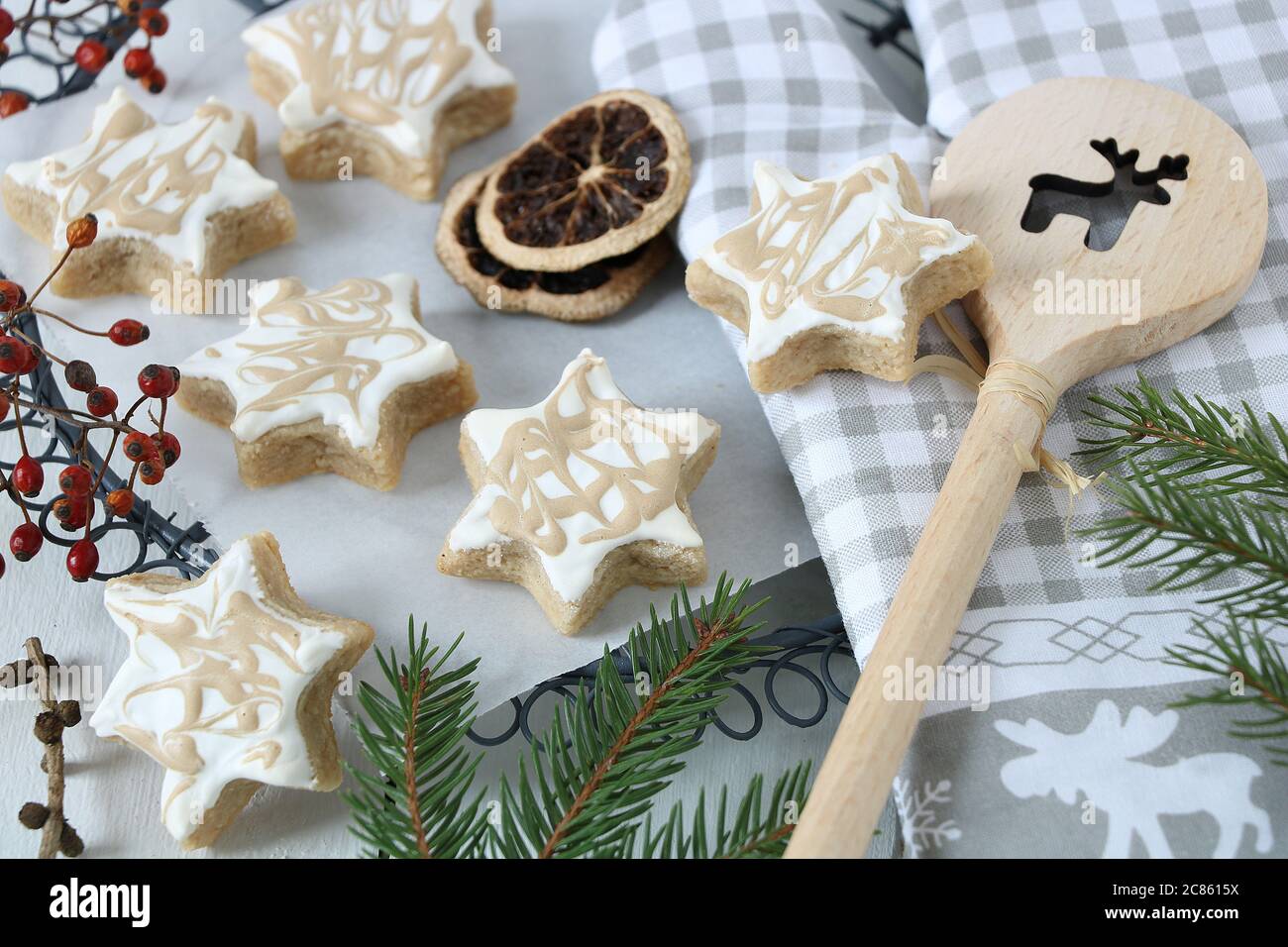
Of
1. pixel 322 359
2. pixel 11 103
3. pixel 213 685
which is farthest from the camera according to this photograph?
pixel 11 103

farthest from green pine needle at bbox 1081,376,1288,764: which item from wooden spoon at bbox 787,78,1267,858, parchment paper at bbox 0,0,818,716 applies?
parchment paper at bbox 0,0,818,716

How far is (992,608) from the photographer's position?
1445 millimetres

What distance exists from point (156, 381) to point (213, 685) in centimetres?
41

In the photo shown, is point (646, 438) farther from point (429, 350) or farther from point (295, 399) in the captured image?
point (295, 399)

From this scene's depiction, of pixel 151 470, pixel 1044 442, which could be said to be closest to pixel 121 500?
pixel 151 470

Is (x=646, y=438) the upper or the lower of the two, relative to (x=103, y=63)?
lower

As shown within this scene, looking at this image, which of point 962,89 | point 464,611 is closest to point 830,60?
point 962,89

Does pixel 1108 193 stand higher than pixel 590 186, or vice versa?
pixel 590 186

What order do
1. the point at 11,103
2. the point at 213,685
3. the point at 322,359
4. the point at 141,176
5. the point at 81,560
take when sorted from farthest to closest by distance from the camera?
the point at 11,103
the point at 141,176
the point at 322,359
the point at 81,560
the point at 213,685

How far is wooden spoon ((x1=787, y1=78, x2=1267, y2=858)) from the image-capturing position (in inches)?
52.4

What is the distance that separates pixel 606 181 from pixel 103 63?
0.89 metres

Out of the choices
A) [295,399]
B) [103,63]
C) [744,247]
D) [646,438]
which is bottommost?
[646,438]

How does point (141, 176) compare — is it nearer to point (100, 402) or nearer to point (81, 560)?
point (100, 402)

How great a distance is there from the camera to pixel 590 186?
1826mm
